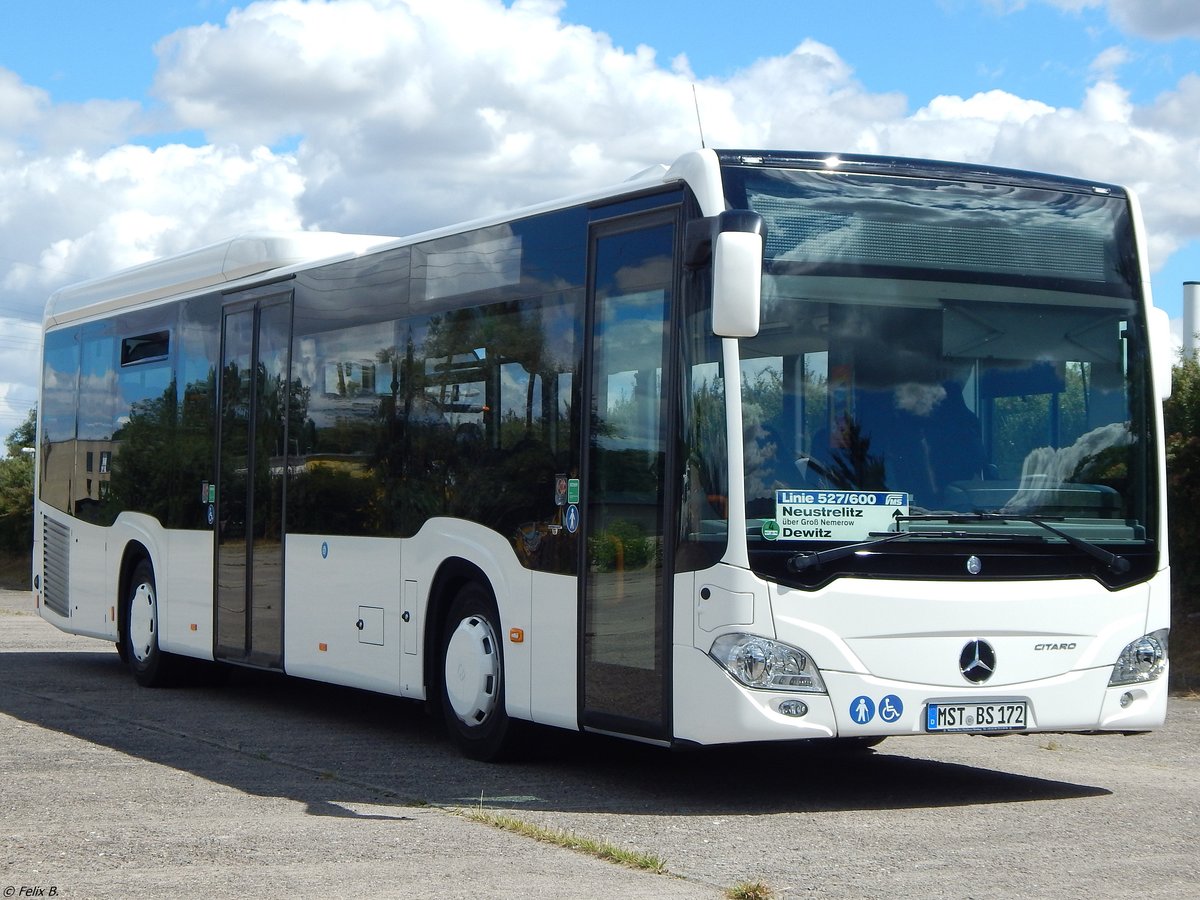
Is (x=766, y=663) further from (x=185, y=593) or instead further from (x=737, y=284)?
(x=185, y=593)

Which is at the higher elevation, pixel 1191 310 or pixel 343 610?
pixel 1191 310

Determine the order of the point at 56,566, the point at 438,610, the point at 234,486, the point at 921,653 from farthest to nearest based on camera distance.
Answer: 1. the point at 56,566
2. the point at 234,486
3. the point at 438,610
4. the point at 921,653

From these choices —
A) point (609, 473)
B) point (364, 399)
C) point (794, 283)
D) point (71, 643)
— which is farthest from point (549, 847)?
point (71, 643)

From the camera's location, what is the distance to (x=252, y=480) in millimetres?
13758

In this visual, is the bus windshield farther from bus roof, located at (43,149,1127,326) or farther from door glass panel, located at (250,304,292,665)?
door glass panel, located at (250,304,292,665)

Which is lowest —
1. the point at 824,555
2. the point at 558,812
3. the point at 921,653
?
the point at 558,812

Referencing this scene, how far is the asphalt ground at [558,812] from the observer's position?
7.03 metres

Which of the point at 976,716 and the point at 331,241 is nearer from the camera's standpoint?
the point at 976,716

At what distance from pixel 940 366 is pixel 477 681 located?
135 inches

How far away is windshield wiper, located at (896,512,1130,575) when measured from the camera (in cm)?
880

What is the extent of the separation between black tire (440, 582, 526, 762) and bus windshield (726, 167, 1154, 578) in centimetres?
251

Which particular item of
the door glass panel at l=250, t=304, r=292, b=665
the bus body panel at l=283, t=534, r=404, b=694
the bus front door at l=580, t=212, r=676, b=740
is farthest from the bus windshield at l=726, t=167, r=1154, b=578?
the door glass panel at l=250, t=304, r=292, b=665

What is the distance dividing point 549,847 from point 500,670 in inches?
112

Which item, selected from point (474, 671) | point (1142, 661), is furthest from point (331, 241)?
point (1142, 661)
